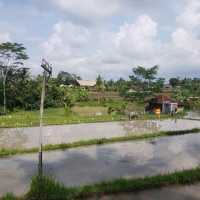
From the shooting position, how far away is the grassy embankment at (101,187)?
5.76m

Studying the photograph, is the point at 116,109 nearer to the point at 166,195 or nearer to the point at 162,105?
the point at 162,105

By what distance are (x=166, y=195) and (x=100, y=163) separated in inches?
134

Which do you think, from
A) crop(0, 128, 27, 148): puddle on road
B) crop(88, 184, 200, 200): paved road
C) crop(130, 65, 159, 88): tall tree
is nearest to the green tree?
crop(130, 65, 159, 88): tall tree

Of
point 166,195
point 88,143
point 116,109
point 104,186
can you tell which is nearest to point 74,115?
point 116,109

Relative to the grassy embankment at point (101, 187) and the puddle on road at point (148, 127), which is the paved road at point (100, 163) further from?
the puddle on road at point (148, 127)

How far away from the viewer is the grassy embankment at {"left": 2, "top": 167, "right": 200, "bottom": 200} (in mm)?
5762

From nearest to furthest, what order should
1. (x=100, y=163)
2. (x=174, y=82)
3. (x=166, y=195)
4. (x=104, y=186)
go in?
1. (x=166, y=195)
2. (x=104, y=186)
3. (x=100, y=163)
4. (x=174, y=82)

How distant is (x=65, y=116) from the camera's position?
1001 inches

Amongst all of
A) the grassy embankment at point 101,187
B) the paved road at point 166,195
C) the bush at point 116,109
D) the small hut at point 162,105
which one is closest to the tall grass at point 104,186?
the grassy embankment at point 101,187

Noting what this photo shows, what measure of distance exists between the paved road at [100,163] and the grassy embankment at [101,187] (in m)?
0.97

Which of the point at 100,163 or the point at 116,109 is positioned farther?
the point at 116,109

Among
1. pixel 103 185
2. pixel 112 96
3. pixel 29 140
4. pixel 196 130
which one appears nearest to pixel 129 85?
pixel 112 96

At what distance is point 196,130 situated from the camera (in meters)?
18.2

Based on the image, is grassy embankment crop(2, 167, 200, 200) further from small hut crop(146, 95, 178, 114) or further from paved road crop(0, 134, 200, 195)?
small hut crop(146, 95, 178, 114)
